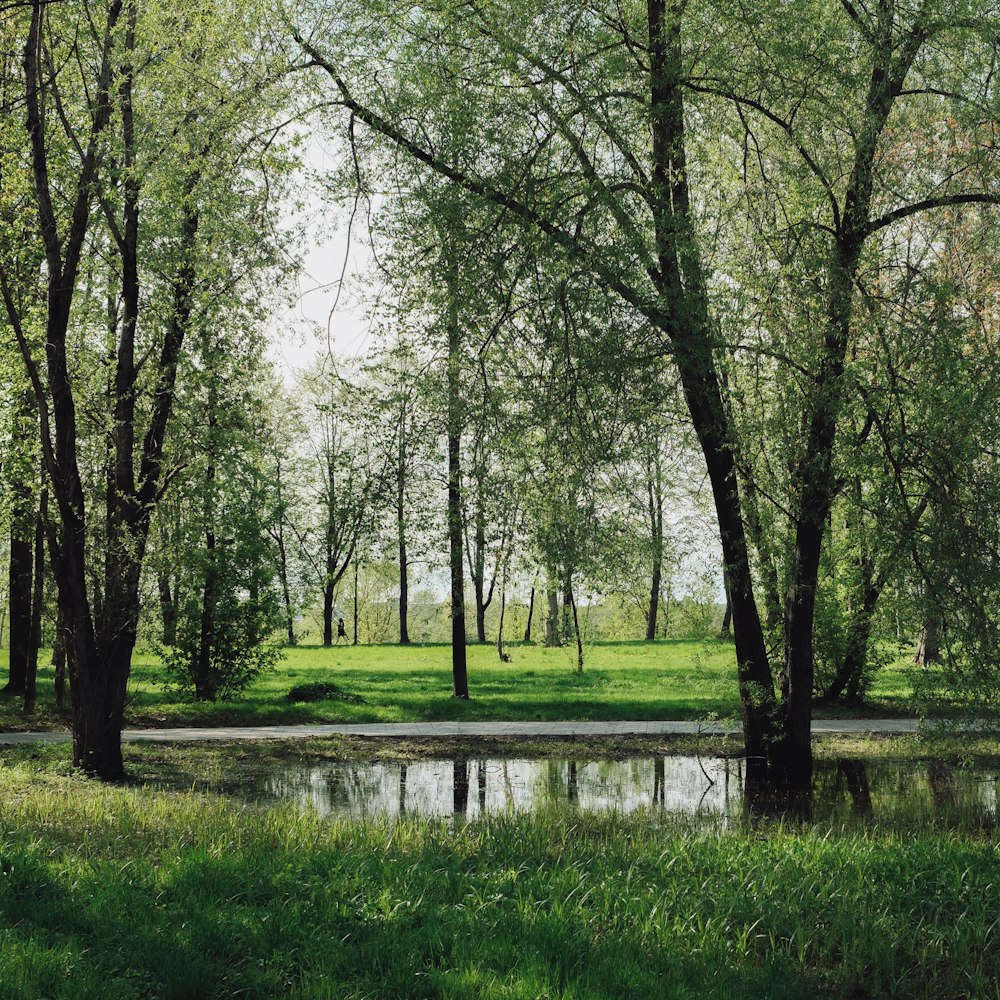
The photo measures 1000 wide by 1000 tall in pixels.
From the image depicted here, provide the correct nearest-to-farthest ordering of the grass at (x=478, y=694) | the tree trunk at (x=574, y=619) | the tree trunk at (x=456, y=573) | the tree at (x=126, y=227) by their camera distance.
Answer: the tree at (x=126, y=227) → the tree trunk at (x=456, y=573) → the tree trunk at (x=574, y=619) → the grass at (x=478, y=694)

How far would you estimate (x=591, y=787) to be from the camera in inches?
507

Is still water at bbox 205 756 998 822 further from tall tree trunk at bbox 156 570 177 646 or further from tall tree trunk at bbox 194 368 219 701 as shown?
tall tree trunk at bbox 194 368 219 701

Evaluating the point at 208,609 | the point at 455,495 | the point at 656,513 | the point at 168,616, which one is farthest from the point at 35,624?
the point at 656,513

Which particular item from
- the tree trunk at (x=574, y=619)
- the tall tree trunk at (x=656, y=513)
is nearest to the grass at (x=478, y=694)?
the tree trunk at (x=574, y=619)

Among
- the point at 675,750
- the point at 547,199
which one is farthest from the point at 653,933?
the point at 675,750

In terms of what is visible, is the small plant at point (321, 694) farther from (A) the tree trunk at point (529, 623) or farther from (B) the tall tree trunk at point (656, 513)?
(A) the tree trunk at point (529, 623)

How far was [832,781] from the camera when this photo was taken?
43.6 ft

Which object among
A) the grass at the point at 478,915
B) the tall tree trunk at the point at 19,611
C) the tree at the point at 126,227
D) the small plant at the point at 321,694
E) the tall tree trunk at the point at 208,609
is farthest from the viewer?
the tall tree trunk at the point at 19,611

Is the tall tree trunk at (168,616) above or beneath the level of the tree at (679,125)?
beneath

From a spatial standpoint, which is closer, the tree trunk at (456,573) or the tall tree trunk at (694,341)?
the tall tree trunk at (694,341)

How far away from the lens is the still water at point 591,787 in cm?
1133

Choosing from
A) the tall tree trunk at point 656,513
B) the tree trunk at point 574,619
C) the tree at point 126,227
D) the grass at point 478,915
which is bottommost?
the grass at point 478,915

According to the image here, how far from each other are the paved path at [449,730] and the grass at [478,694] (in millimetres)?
667

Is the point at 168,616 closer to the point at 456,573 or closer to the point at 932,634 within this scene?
the point at 456,573
